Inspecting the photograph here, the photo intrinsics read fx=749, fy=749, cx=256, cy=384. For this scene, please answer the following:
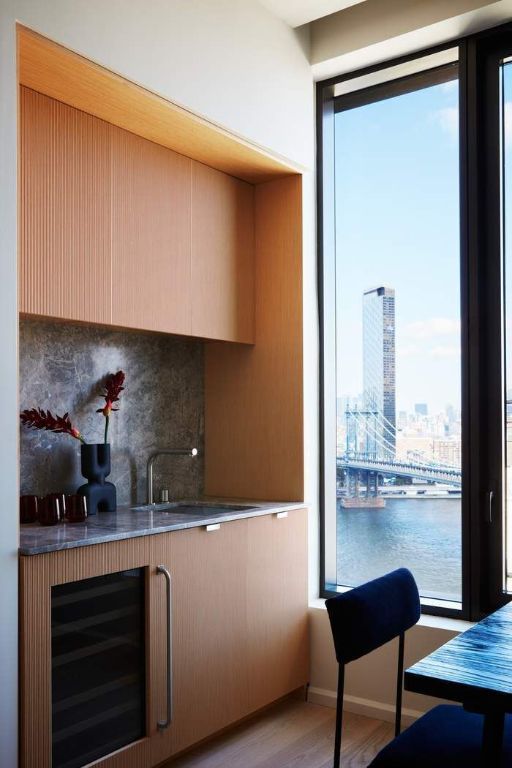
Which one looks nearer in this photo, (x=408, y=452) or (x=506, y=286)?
(x=506, y=286)

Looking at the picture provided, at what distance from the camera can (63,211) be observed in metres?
2.59

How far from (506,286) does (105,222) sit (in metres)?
1.63

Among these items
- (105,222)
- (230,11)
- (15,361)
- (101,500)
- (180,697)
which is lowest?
(180,697)

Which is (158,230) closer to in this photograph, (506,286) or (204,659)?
(506,286)

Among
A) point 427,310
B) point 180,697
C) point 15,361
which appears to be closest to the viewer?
point 15,361

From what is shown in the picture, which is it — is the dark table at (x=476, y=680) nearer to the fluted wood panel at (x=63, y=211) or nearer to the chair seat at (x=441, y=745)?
the chair seat at (x=441, y=745)

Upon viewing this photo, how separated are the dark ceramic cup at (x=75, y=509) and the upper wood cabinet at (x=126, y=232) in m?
0.64

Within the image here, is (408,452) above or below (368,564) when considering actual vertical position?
above

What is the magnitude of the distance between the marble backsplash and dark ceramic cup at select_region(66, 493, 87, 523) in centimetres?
25

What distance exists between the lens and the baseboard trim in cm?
303

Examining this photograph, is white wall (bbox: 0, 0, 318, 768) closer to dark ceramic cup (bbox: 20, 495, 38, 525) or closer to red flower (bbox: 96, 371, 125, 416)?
dark ceramic cup (bbox: 20, 495, 38, 525)

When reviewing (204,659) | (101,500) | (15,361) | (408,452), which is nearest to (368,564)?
(408,452)

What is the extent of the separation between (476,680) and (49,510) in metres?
1.55

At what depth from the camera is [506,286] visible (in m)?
3.08
